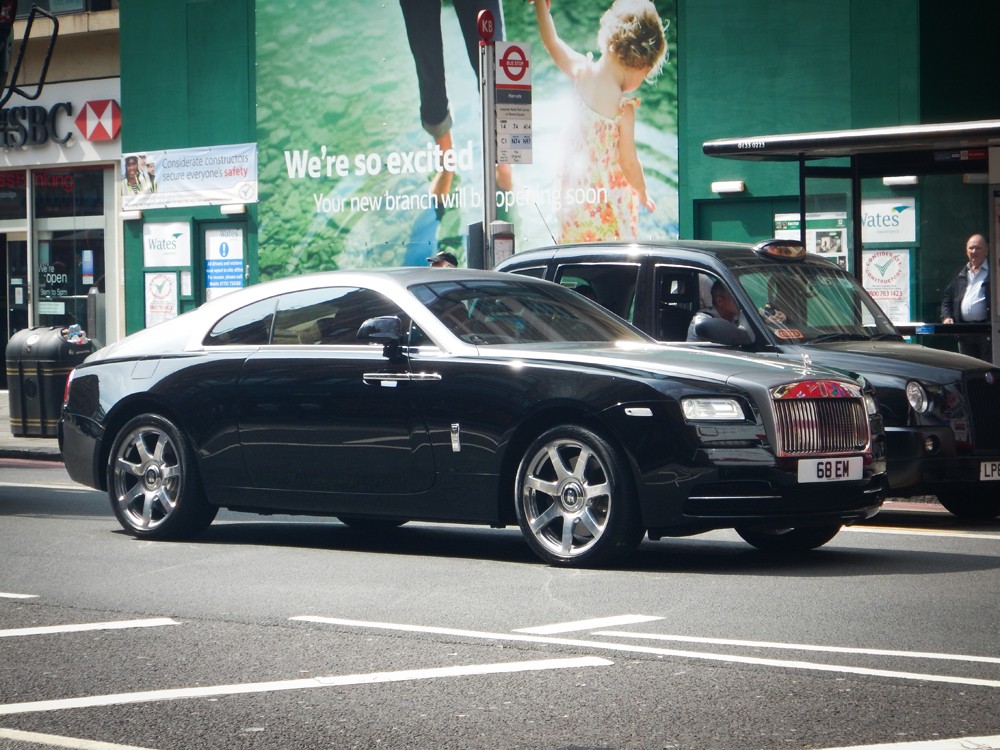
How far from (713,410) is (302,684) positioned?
10.1ft

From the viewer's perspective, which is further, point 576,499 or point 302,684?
point 576,499

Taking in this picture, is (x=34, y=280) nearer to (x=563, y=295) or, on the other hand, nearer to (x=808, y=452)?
Result: (x=563, y=295)

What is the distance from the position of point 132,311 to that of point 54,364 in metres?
7.50

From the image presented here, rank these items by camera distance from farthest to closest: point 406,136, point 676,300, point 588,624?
point 406,136 < point 676,300 < point 588,624

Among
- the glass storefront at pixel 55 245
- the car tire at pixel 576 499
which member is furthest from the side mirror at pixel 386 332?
the glass storefront at pixel 55 245

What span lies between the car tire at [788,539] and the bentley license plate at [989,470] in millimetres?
1596

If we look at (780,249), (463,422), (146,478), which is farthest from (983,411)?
(146,478)

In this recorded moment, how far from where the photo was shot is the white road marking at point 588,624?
23.0ft

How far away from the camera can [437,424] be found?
9141mm

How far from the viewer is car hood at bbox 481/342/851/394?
8.48 m

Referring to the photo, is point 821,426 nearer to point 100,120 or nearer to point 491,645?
point 491,645

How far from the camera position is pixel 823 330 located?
11398 mm

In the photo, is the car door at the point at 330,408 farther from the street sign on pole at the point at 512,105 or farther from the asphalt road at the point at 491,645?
the street sign on pole at the point at 512,105

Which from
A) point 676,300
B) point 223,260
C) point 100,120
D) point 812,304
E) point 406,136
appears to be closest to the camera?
point 676,300
